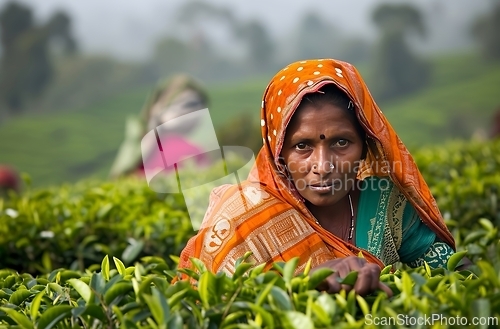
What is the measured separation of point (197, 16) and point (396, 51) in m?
3.31

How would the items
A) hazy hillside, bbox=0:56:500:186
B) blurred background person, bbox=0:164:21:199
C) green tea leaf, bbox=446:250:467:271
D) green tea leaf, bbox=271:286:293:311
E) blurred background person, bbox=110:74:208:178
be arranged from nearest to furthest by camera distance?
green tea leaf, bbox=271:286:293:311 < green tea leaf, bbox=446:250:467:271 < blurred background person, bbox=0:164:21:199 < blurred background person, bbox=110:74:208:178 < hazy hillside, bbox=0:56:500:186

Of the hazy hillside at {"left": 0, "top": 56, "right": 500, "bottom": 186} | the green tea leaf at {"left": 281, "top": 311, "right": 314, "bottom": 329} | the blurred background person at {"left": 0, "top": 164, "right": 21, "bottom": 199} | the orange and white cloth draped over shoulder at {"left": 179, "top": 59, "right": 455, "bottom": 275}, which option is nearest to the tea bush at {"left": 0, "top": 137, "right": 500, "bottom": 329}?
the green tea leaf at {"left": 281, "top": 311, "right": 314, "bottom": 329}

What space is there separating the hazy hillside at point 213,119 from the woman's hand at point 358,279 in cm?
900

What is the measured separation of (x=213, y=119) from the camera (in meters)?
10.9

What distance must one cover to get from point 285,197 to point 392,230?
1.17 feet

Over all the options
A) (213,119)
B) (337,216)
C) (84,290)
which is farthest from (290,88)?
(213,119)

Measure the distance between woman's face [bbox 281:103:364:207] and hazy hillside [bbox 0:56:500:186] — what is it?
8.61 m

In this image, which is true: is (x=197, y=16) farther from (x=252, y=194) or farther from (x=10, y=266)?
(x=252, y=194)

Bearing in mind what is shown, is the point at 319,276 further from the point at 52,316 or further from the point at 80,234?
the point at 80,234

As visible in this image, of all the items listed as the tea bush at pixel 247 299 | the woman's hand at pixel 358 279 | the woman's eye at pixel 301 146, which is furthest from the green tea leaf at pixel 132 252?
the woman's hand at pixel 358 279

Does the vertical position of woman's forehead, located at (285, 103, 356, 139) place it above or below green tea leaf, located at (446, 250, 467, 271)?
above

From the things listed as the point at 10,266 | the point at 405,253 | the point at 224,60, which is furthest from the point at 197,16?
the point at 405,253

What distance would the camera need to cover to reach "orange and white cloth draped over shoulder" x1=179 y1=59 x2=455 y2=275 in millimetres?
1959

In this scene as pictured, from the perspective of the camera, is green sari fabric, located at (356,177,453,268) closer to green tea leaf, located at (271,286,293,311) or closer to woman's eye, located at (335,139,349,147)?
woman's eye, located at (335,139,349,147)
